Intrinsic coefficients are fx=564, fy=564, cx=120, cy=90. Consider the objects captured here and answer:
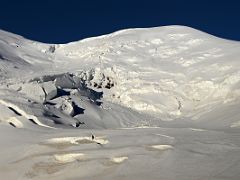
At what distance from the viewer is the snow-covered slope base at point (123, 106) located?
27.7 m

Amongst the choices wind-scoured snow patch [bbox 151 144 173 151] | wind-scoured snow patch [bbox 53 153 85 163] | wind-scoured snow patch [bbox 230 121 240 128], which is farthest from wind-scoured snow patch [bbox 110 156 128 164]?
wind-scoured snow patch [bbox 230 121 240 128]

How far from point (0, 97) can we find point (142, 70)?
15135 millimetres

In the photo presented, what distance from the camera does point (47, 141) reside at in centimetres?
3127

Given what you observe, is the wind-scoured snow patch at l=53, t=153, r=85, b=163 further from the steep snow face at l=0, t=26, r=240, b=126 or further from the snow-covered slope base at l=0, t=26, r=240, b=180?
the steep snow face at l=0, t=26, r=240, b=126

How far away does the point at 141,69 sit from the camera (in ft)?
162

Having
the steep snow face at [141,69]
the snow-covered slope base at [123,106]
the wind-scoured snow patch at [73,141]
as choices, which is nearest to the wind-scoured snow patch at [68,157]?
the snow-covered slope base at [123,106]

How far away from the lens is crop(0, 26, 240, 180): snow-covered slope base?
27.7 meters

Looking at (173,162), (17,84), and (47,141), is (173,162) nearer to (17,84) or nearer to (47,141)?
(47,141)

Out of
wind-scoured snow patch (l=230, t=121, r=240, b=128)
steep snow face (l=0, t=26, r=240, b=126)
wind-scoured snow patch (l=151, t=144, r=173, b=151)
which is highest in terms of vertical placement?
steep snow face (l=0, t=26, r=240, b=126)

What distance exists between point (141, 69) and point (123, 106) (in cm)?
661

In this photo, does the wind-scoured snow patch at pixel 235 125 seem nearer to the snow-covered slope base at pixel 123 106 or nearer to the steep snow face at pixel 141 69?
the snow-covered slope base at pixel 123 106

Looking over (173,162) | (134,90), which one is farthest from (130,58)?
(173,162)

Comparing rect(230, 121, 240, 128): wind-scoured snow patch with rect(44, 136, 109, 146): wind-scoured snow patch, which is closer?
rect(44, 136, 109, 146): wind-scoured snow patch

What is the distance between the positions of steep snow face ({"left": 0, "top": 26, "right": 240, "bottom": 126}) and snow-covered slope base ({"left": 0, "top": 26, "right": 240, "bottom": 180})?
0.09 meters
